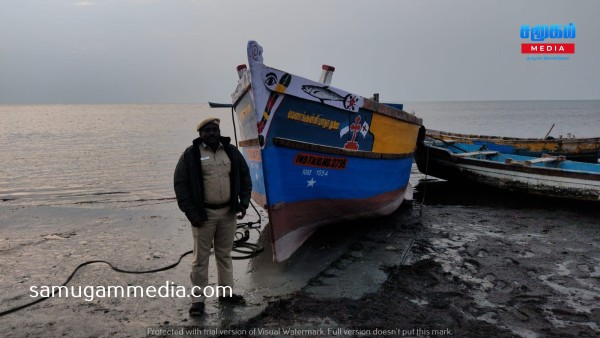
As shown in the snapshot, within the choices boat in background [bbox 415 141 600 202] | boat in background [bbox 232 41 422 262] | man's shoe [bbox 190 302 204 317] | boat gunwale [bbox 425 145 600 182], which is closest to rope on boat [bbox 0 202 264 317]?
boat in background [bbox 232 41 422 262]

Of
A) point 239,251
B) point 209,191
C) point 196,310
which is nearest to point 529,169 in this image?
point 239,251

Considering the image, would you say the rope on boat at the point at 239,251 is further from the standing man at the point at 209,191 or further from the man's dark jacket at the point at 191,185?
the man's dark jacket at the point at 191,185

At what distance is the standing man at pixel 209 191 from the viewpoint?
4.00 metres

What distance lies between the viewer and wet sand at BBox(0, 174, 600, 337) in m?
4.00

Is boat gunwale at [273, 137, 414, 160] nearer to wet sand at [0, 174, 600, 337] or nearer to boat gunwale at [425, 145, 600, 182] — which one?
wet sand at [0, 174, 600, 337]

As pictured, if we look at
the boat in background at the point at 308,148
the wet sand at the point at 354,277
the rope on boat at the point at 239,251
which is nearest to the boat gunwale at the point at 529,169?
the wet sand at the point at 354,277

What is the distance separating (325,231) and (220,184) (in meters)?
3.63

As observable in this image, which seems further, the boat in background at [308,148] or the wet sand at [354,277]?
the boat in background at [308,148]

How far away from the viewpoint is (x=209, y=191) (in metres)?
4.09

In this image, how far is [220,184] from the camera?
412 centimetres

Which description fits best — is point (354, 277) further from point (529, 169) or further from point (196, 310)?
point (529, 169)

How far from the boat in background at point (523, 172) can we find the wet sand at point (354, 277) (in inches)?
26.7

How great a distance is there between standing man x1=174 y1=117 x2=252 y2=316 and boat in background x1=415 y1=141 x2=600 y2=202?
7418 millimetres

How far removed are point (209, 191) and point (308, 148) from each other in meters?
2.08
